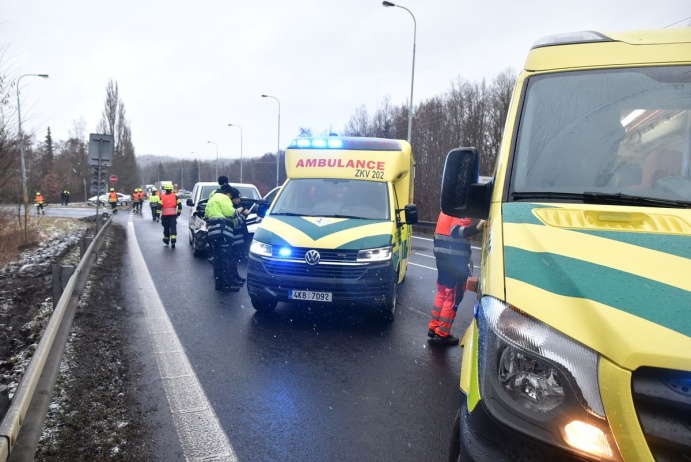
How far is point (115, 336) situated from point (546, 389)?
17.2 ft

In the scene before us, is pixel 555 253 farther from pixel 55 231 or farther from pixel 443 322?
pixel 55 231

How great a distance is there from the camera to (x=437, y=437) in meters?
3.60

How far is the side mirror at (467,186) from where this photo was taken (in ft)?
9.52

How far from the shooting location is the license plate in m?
6.02

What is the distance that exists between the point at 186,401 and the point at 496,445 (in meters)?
3.00

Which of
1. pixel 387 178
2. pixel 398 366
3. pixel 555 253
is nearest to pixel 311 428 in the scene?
pixel 398 366

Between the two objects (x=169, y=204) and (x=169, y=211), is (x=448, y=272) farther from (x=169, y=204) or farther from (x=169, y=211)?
(x=169, y=211)

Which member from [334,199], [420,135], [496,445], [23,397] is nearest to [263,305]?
[334,199]

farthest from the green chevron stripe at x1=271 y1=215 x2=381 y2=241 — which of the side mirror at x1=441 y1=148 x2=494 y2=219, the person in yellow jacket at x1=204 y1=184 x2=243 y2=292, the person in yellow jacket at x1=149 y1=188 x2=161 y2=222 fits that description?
the person in yellow jacket at x1=149 y1=188 x2=161 y2=222

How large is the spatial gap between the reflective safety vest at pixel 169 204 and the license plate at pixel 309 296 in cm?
946

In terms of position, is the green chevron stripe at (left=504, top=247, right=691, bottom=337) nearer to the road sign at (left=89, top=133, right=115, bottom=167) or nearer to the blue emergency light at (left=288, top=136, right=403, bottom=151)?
the blue emergency light at (left=288, top=136, right=403, bottom=151)

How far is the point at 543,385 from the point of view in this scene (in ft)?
5.58

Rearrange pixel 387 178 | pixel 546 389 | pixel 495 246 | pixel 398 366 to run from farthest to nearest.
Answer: pixel 387 178 → pixel 398 366 → pixel 495 246 → pixel 546 389

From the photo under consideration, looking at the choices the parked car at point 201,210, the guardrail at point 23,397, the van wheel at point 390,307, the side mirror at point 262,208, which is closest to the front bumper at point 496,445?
the guardrail at point 23,397
